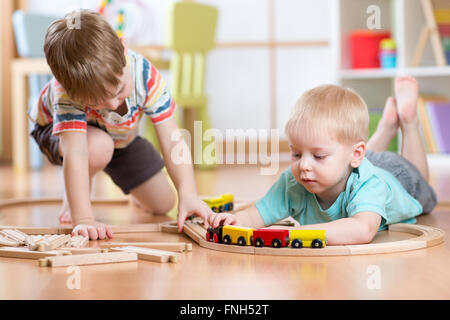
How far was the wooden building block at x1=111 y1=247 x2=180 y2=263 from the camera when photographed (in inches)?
36.6

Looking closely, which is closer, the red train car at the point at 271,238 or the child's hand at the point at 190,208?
the red train car at the point at 271,238

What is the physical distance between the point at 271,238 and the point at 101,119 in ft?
1.72

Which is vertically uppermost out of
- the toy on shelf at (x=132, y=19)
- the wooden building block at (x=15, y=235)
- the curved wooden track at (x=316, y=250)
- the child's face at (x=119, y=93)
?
the toy on shelf at (x=132, y=19)

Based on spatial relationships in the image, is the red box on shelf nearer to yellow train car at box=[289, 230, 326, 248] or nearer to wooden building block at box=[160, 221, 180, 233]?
wooden building block at box=[160, 221, 180, 233]

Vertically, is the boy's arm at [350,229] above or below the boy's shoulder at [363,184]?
below

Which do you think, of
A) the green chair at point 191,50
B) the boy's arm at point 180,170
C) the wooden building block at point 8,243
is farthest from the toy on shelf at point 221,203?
the green chair at point 191,50

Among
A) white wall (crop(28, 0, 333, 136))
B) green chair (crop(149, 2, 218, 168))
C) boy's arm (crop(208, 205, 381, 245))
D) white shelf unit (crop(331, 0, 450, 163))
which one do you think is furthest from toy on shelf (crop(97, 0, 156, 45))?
boy's arm (crop(208, 205, 381, 245))

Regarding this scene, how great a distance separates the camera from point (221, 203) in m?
1.42

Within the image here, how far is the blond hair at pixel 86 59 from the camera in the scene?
3.41 feet

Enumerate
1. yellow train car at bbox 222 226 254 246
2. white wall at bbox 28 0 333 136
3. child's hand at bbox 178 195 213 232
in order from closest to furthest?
yellow train car at bbox 222 226 254 246, child's hand at bbox 178 195 213 232, white wall at bbox 28 0 333 136

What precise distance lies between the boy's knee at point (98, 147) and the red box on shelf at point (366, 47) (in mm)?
1868

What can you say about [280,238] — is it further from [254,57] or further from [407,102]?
[254,57]

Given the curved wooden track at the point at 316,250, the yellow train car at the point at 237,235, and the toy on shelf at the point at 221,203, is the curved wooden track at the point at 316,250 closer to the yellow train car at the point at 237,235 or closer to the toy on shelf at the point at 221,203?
the yellow train car at the point at 237,235

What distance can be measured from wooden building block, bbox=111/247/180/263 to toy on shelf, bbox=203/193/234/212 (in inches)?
16.3
